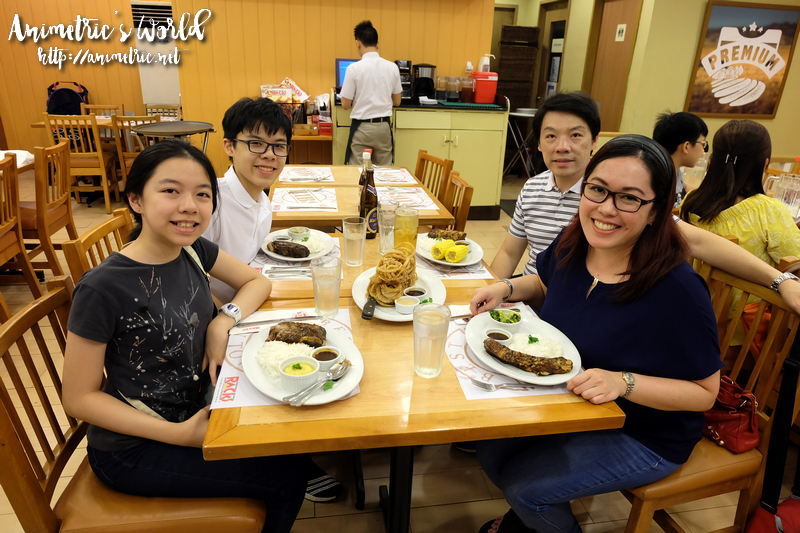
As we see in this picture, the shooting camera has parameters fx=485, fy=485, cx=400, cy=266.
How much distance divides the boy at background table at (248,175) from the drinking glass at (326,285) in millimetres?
506

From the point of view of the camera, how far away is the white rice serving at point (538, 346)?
1.21 meters

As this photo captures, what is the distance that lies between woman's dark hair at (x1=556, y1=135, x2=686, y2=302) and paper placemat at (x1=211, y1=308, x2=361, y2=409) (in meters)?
0.74

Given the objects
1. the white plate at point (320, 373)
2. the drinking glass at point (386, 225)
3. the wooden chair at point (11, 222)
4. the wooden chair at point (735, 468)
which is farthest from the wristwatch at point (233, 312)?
the wooden chair at point (11, 222)

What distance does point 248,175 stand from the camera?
5.95 feet

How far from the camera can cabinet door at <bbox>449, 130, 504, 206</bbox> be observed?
4.82 m

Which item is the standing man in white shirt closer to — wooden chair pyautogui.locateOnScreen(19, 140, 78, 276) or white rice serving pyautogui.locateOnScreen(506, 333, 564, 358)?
wooden chair pyautogui.locateOnScreen(19, 140, 78, 276)

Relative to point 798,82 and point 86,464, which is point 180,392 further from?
point 798,82

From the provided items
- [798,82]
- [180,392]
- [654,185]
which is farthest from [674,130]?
[798,82]

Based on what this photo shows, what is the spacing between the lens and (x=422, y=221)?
7.54 ft

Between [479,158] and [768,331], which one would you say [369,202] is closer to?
[768,331]

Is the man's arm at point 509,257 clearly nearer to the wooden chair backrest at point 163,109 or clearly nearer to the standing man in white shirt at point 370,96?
the standing man in white shirt at point 370,96

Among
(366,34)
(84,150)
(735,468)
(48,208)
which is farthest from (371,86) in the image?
(735,468)

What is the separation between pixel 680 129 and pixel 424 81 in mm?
3043

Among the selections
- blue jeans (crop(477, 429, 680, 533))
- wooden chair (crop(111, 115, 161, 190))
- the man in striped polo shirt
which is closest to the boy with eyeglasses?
the man in striped polo shirt
